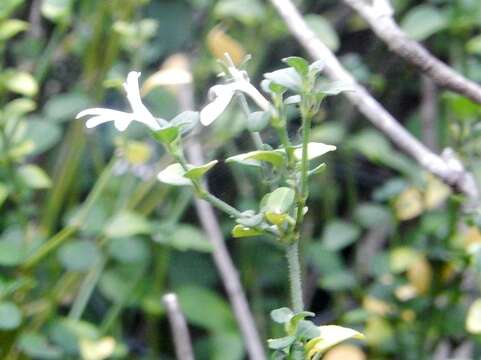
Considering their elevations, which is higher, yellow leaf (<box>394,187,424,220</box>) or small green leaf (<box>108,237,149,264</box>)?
small green leaf (<box>108,237,149,264</box>)

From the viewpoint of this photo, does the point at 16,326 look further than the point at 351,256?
No

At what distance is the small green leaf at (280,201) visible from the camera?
60cm

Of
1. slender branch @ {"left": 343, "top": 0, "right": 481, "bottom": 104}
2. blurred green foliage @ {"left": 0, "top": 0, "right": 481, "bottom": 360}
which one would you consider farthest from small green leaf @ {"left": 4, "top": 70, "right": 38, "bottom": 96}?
slender branch @ {"left": 343, "top": 0, "right": 481, "bottom": 104}

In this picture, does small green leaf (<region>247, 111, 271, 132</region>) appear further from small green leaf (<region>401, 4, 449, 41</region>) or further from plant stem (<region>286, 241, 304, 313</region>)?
small green leaf (<region>401, 4, 449, 41</region>)

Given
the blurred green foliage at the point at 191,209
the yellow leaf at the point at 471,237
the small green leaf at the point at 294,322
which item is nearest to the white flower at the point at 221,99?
the small green leaf at the point at 294,322

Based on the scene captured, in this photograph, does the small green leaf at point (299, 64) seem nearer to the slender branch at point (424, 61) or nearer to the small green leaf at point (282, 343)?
the small green leaf at point (282, 343)

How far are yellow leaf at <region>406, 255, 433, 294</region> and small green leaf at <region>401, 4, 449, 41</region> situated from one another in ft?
0.80

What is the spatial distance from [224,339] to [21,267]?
0.27m

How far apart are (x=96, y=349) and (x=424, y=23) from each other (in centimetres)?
48

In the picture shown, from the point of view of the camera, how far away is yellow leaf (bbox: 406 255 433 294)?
1.21 metres

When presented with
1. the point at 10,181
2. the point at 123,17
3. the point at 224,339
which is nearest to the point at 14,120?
the point at 10,181

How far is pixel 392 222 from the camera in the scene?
1.26 metres

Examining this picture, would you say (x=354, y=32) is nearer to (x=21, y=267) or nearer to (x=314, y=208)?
(x=314, y=208)

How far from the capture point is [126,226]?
3.63ft
